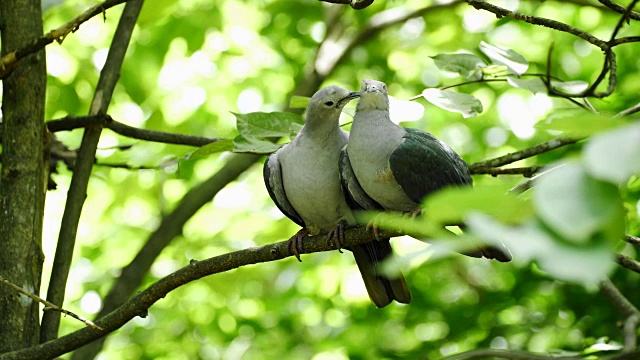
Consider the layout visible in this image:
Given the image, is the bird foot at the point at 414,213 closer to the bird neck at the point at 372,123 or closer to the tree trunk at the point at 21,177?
the bird neck at the point at 372,123

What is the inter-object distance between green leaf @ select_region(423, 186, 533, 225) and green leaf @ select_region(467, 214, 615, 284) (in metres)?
0.02

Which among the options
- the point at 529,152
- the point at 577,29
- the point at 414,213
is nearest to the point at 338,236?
the point at 414,213

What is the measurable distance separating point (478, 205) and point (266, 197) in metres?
5.28

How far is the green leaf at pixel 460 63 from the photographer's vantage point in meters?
2.82

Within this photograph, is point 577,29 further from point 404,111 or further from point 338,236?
point 338,236

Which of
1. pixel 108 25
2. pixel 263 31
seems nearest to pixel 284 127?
pixel 263 31

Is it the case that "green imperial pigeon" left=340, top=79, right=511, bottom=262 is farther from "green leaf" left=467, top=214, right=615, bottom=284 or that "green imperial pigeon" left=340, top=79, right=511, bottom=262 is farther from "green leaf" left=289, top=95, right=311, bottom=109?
"green leaf" left=467, top=214, right=615, bottom=284

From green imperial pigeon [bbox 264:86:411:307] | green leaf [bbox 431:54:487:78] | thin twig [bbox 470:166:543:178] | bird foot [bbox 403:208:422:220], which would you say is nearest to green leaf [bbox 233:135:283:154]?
green imperial pigeon [bbox 264:86:411:307]

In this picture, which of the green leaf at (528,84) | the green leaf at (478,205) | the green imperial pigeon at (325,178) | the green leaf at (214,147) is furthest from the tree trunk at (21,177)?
the green leaf at (478,205)

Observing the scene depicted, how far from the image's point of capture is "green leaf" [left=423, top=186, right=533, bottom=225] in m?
0.90

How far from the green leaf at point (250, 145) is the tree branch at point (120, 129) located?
1.35 feet

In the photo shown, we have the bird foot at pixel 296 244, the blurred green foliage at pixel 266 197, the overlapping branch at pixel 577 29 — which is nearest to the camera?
the overlapping branch at pixel 577 29

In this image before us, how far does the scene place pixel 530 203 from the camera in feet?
3.14

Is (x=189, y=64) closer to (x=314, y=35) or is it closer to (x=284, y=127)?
(x=314, y=35)
